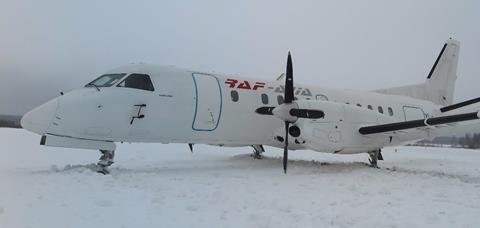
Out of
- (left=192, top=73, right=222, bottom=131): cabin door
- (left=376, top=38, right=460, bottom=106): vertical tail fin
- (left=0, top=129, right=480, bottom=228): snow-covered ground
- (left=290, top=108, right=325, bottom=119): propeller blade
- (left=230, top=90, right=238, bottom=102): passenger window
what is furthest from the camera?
(left=376, top=38, right=460, bottom=106): vertical tail fin

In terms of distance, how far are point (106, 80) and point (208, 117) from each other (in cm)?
275

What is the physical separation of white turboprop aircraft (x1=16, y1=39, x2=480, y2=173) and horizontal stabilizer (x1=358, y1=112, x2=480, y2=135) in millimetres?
27

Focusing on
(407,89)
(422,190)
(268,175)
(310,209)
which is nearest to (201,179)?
(268,175)

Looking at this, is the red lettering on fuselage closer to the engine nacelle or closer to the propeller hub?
the propeller hub

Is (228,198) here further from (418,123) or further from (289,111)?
(418,123)

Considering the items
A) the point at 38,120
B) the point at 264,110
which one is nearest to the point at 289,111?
the point at 264,110

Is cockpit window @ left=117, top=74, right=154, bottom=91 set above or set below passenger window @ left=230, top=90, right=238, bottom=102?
above

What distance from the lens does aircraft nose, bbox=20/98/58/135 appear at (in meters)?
8.95

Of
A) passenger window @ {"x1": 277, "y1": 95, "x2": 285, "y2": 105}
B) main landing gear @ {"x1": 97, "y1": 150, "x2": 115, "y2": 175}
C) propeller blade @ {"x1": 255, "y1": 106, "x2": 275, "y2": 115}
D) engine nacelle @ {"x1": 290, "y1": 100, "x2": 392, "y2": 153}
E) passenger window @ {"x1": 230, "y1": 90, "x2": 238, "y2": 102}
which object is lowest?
main landing gear @ {"x1": 97, "y1": 150, "x2": 115, "y2": 175}

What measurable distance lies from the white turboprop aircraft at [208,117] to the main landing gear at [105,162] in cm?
2

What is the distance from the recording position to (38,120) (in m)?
8.98

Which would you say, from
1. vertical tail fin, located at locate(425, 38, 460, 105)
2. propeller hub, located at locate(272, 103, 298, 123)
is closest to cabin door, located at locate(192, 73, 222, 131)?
propeller hub, located at locate(272, 103, 298, 123)

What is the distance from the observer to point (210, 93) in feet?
38.1

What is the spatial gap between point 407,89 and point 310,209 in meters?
14.4
